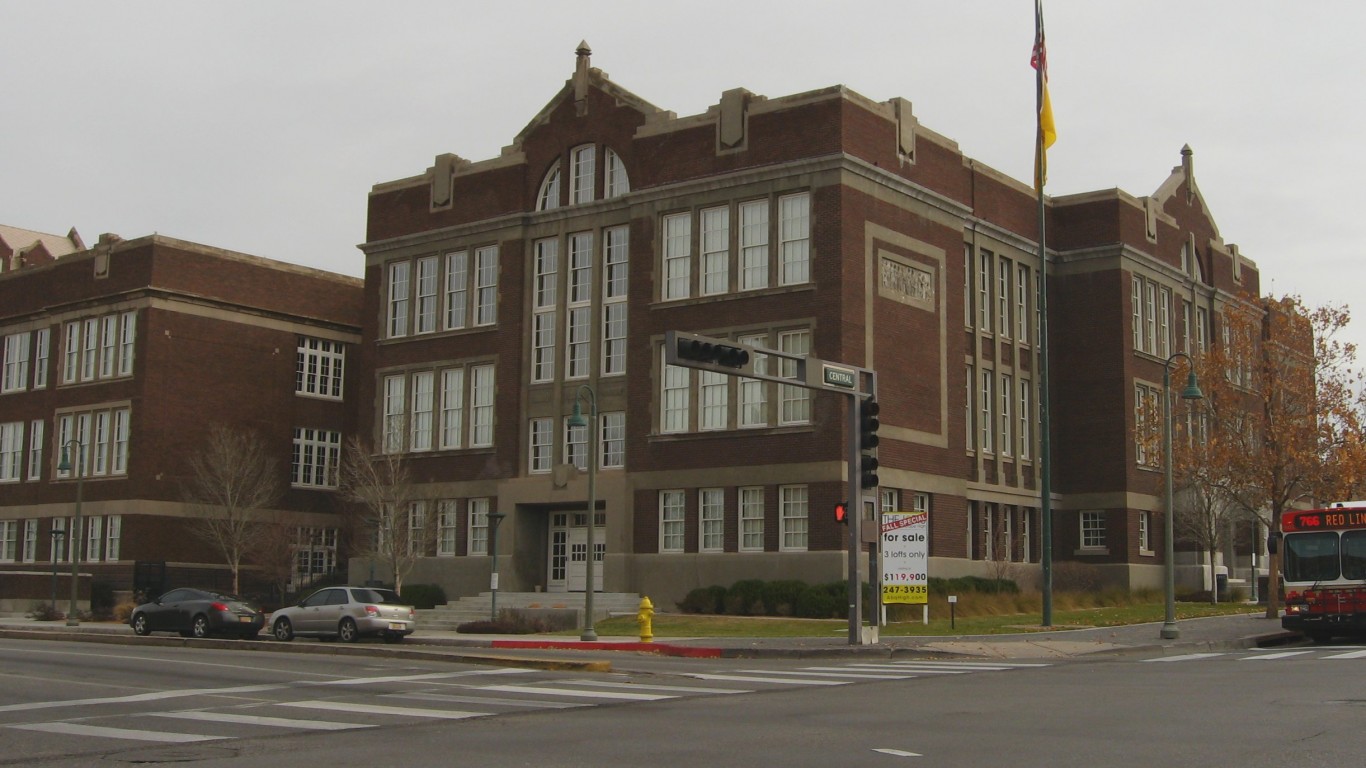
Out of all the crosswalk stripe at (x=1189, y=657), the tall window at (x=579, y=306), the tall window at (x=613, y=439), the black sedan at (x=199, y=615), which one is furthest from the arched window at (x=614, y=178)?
the crosswalk stripe at (x=1189, y=657)

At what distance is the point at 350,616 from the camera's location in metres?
35.0

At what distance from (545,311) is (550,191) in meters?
4.21

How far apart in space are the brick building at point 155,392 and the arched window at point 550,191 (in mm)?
15240

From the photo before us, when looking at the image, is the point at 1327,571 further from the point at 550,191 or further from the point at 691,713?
the point at 550,191

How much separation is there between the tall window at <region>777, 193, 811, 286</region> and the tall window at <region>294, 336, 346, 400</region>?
1000 inches

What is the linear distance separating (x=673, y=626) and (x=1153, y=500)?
2365 cm

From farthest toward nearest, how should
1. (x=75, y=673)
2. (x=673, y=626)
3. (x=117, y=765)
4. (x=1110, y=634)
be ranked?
(x=673, y=626), (x=1110, y=634), (x=75, y=673), (x=117, y=765)

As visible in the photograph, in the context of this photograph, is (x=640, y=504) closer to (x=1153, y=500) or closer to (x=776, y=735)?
(x=1153, y=500)

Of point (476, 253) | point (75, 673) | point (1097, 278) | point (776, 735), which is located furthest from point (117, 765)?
point (1097, 278)

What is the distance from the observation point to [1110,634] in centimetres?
3438

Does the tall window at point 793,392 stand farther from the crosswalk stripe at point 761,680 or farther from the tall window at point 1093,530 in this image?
the crosswalk stripe at point 761,680

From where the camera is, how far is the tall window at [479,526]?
48.8 m

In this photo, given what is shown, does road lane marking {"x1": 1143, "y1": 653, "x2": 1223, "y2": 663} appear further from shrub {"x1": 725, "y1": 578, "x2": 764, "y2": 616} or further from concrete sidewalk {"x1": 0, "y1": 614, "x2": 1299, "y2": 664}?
shrub {"x1": 725, "y1": 578, "x2": 764, "y2": 616}

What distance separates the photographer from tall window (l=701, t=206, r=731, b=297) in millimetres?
44125
